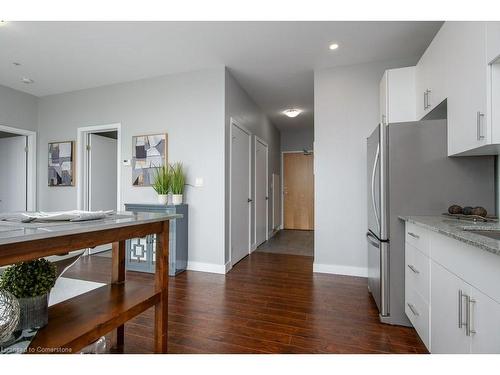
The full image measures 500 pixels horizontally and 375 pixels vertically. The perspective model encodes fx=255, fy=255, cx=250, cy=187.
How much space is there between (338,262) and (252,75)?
106 inches

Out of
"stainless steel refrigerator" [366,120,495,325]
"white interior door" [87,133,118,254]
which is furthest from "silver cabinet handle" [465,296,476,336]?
"white interior door" [87,133,118,254]

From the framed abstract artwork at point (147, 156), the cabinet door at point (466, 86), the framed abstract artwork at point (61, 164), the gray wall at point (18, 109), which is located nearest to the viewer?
the cabinet door at point (466, 86)

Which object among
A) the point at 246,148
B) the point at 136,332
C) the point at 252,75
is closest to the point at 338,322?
the point at 136,332

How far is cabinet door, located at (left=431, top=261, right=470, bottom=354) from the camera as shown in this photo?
114cm

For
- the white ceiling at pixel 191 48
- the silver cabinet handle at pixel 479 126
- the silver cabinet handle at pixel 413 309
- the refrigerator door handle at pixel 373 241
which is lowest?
the silver cabinet handle at pixel 413 309

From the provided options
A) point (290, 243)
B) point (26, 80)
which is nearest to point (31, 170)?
point (26, 80)

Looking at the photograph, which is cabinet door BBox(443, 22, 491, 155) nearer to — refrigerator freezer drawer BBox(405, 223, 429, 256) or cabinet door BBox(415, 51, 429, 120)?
cabinet door BBox(415, 51, 429, 120)

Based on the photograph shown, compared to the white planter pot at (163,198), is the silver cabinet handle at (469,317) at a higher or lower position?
lower

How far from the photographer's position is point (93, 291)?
1.38 metres

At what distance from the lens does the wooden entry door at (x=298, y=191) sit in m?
6.54

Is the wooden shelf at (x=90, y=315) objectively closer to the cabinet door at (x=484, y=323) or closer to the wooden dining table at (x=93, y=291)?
the wooden dining table at (x=93, y=291)

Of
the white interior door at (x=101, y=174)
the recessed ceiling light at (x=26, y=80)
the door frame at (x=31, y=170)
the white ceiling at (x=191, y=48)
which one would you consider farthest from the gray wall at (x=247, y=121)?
the door frame at (x=31, y=170)

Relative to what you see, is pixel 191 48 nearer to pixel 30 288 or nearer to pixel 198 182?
pixel 198 182
